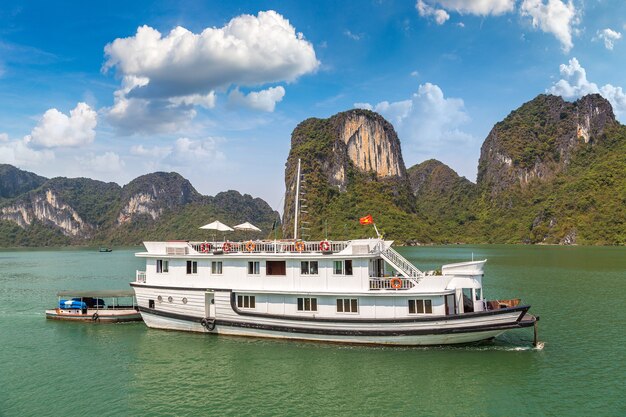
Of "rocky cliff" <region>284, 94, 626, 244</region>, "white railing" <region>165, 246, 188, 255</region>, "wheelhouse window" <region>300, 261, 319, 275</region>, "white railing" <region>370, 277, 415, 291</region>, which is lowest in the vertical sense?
"white railing" <region>370, 277, 415, 291</region>

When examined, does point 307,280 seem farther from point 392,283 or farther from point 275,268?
point 392,283

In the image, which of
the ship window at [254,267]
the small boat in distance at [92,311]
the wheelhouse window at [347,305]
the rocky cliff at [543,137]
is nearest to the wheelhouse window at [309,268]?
the wheelhouse window at [347,305]

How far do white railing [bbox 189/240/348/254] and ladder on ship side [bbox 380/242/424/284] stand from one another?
6.23ft

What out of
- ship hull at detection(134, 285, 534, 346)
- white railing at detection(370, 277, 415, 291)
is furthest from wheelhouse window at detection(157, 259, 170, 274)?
white railing at detection(370, 277, 415, 291)

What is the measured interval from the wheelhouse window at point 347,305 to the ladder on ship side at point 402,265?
7.43 feet

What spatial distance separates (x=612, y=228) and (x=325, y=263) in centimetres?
11945

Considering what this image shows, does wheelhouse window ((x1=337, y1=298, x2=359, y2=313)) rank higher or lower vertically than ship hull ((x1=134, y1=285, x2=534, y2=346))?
higher

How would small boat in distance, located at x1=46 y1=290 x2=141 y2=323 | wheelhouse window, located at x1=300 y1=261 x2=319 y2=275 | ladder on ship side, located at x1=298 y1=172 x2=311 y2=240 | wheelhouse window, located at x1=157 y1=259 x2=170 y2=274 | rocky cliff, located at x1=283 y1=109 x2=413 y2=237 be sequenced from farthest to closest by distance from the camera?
rocky cliff, located at x1=283 y1=109 x2=413 y2=237
small boat in distance, located at x1=46 y1=290 x2=141 y2=323
wheelhouse window, located at x1=157 y1=259 x2=170 y2=274
ladder on ship side, located at x1=298 y1=172 x2=311 y2=240
wheelhouse window, located at x1=300 y1=261 x2=319 y2=275

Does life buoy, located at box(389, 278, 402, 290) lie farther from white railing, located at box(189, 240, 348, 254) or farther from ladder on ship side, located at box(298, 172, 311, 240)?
ladder on ship side, located at box(298, 172, 311, 240)

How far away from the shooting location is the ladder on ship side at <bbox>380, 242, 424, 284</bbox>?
19125 mm

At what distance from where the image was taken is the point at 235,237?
18725 centimetres

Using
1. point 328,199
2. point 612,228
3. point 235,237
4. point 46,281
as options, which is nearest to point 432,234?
point 328,199

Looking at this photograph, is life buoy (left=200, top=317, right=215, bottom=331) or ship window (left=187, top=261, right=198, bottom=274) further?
ship window (left=187, top=261, right=198, bottom=274)

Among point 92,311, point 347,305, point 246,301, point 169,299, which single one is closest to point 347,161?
point 92,311
